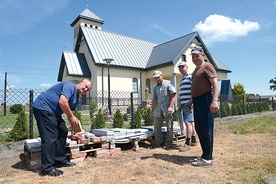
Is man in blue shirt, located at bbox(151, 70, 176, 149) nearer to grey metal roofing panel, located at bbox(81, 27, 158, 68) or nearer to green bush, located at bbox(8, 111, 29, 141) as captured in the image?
green bush, located at bbox(8, 111, 29, 141)

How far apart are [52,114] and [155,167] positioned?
1.76 meters

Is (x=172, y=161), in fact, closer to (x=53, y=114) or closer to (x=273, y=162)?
(x=273, y=162)

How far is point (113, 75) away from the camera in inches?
704

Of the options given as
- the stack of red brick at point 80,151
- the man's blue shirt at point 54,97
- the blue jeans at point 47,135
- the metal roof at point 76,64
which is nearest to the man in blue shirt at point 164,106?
the stack of red brick at point 80,151

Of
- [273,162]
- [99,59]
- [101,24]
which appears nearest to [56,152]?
[273,162]

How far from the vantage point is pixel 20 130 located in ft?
18.0

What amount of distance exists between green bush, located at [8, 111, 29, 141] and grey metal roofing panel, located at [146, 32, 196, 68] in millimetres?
13966

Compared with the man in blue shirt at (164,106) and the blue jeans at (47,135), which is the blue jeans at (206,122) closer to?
the man in blue shirt at (164,106)

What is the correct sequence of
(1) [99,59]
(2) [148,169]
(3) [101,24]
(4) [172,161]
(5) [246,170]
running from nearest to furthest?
(5) [246,170]
(2) [148,169]
(4) [172,161]
(1) [99,59]
(3) [101,24]

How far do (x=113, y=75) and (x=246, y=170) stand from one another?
51.3 feet

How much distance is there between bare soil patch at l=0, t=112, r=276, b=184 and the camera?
2.73 meters

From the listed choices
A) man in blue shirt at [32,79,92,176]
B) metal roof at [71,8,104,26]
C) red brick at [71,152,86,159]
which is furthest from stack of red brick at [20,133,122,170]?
metal roof at [71,8,104,26]

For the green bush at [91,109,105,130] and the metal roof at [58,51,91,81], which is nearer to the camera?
the green bush at [91,109,105,130]

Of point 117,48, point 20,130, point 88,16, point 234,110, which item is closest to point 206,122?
point 20,130
